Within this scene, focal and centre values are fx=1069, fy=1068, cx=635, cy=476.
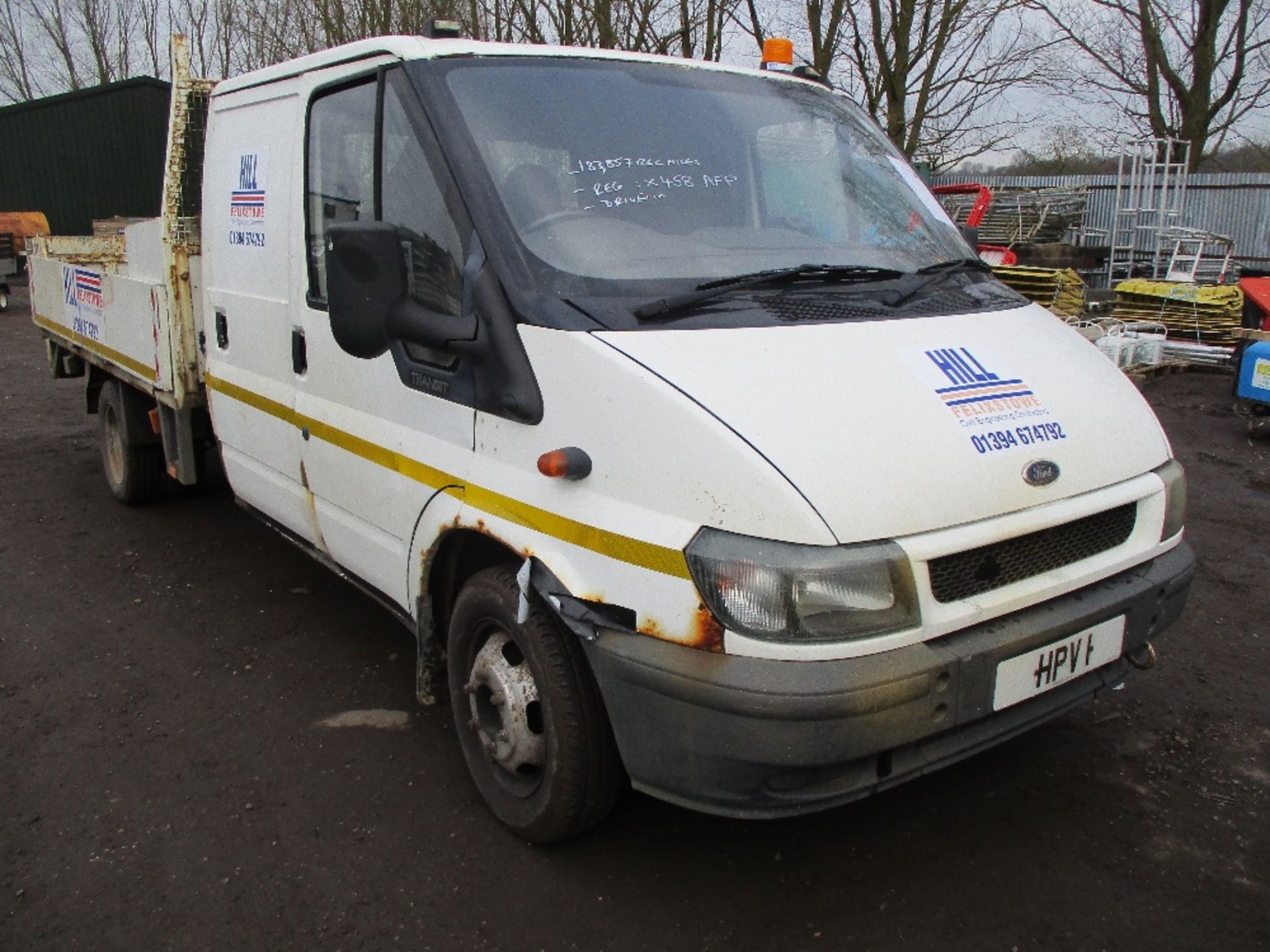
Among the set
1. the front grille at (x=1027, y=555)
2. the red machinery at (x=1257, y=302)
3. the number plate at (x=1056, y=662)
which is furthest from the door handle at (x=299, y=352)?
the red machinery at (x=1257, y=302)

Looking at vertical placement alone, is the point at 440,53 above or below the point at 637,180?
above

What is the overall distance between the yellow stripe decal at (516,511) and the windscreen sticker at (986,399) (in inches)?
32.5

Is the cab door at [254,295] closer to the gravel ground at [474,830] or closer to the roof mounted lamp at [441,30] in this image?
the roof mounted lamp at [441,30]

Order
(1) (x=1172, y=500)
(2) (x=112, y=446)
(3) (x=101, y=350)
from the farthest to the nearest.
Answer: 1. (2) (x=112, y=446)
2. (3) (x=101, y=350)
3. (1) (x=1172, y=500)

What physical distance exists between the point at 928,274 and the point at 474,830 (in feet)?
7.16

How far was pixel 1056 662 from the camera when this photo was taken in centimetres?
269

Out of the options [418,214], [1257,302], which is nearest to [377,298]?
[418,214]

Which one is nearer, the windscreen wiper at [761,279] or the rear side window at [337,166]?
the windscreen wiper at [761,279]

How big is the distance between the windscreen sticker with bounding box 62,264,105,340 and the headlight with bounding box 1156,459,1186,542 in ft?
17.3

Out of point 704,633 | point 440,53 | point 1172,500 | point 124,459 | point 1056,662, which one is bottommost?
point 124,459

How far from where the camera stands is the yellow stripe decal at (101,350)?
527cm

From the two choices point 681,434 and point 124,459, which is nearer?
point 681,434

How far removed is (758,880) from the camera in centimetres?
295

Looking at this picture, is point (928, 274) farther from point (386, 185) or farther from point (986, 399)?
point (386, 185)
